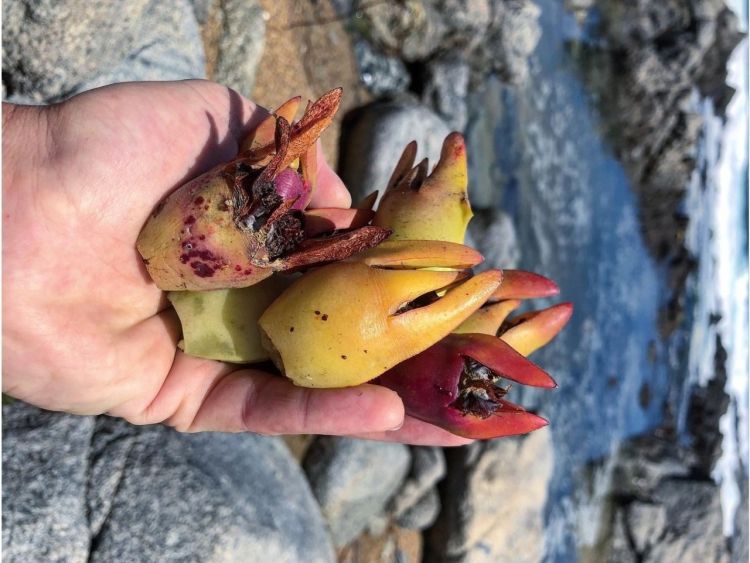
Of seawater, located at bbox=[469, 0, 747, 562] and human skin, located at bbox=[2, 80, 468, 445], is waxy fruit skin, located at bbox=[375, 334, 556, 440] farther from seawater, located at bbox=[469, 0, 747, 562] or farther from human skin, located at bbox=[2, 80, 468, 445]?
seawater, located at bbox=[469, 0, 747, 562]

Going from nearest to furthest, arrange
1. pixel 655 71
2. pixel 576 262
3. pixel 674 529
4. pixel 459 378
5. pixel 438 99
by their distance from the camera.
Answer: pixel 459 378
pixel 438 99
pixel 674 529
pixel 576 262
pixel 655 71

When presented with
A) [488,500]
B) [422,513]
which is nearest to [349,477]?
[422,513]

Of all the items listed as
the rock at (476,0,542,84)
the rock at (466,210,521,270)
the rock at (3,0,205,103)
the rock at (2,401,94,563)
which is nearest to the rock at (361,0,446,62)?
→ the rock at (476,0,542,84)

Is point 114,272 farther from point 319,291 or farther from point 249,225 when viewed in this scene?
point 319,291

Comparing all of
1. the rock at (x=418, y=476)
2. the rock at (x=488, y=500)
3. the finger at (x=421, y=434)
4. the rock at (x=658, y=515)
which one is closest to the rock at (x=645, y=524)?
the rock at (x=658, y=515)

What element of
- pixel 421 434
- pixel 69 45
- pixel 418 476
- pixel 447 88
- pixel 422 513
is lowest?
pixel 422 513

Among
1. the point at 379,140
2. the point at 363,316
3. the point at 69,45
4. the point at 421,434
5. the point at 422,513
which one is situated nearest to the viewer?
the point at 363,316

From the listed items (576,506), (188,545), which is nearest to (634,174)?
(576,506)

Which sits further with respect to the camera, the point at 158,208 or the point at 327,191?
the point at 327,191
